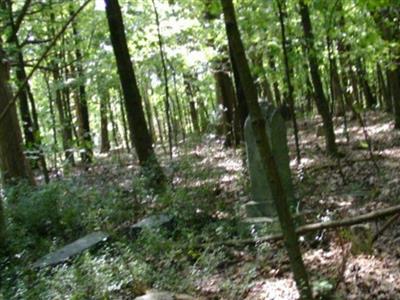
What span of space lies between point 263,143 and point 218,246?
135 inches

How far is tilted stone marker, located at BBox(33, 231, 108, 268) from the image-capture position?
7.71 m

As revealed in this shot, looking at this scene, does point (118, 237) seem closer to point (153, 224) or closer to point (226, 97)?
point (153, 224)

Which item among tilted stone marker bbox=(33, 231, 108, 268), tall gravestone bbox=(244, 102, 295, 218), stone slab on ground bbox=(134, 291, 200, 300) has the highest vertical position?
tall gravestone bbox=(244, 102, 295, 218)

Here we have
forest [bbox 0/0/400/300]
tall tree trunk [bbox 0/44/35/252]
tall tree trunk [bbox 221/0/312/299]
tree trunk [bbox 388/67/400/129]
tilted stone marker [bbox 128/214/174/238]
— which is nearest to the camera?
tall tree trunk [bbox 221/0/312/299]

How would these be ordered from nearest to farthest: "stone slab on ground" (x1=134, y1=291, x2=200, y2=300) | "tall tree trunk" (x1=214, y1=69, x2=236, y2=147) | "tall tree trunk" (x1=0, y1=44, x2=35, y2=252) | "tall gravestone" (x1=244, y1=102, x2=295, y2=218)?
"stone slab on ground" (x1=134, y1=291, x2=200, y2=300), "tall gravestone" (x1=244, y1=102, x2=295, y2=218), "tall tree trunk" (x1=0, y1=44, x2=35, y2=252), "tall tree trunk" (x1=214, y1=69, x2=236, y2=147)

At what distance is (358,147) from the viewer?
13.8m

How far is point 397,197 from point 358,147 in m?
5.80

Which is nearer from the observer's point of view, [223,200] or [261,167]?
[261,167]

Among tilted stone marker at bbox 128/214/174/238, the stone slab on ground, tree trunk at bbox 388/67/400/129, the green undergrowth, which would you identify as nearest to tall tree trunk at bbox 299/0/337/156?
the green undergrowth

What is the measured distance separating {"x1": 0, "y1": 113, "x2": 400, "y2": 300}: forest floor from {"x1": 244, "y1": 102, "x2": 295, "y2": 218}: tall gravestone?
1.18 feet

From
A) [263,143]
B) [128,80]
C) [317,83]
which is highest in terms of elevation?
[128,80]

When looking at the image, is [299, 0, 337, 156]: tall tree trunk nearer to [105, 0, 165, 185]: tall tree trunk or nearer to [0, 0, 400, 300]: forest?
[0, 0, 400, 300]: forest

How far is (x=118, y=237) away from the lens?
838 cm

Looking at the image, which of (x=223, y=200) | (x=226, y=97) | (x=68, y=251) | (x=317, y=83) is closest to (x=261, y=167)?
(x=223, y=200)
